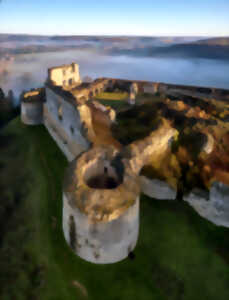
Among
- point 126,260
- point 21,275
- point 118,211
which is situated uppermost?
point 118,211

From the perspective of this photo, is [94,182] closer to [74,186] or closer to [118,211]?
[74,186]

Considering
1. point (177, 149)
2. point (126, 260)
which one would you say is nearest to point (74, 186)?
point (126, 260)

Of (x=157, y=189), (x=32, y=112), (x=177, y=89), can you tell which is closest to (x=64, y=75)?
(x=32, y=112)

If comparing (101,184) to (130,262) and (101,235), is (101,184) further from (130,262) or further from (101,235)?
(130,262)

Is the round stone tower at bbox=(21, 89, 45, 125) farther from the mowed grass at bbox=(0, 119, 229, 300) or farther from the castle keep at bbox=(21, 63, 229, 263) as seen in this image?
the mowed grass at bbox=(0, 119, 229, 300)

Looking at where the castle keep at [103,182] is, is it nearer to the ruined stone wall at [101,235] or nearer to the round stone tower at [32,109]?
the ruined stone wall at [101,235]
